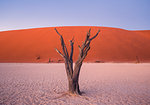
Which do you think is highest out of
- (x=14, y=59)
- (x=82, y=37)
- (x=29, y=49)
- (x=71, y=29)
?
(x=71, y=29)

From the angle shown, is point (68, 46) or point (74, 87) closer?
point (74, 87)

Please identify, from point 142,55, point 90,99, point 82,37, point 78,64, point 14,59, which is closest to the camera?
point 90,99

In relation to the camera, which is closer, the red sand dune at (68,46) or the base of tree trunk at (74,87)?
the base of tree trunk at (74,87)

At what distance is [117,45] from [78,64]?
2752 centimetres

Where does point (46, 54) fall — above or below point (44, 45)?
below

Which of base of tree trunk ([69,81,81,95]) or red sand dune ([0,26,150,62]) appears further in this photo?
red sand dune ([0,26,150,62])

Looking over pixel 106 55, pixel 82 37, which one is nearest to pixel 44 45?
pixel 82 37

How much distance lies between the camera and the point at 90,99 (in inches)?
161

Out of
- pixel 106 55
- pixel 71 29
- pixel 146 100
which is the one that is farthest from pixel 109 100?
pixel 71 29

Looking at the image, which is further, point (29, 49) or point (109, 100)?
point (29, 49)

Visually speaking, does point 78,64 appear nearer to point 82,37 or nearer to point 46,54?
point 46,54

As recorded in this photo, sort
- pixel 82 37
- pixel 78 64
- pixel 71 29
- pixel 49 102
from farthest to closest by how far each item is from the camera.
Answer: pixel 71 29
pixel 82 37
pixel 78 64
pixel 49 102

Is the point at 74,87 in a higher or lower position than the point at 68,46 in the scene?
lower

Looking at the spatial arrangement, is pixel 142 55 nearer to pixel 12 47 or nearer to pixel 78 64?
pixel 78 64
